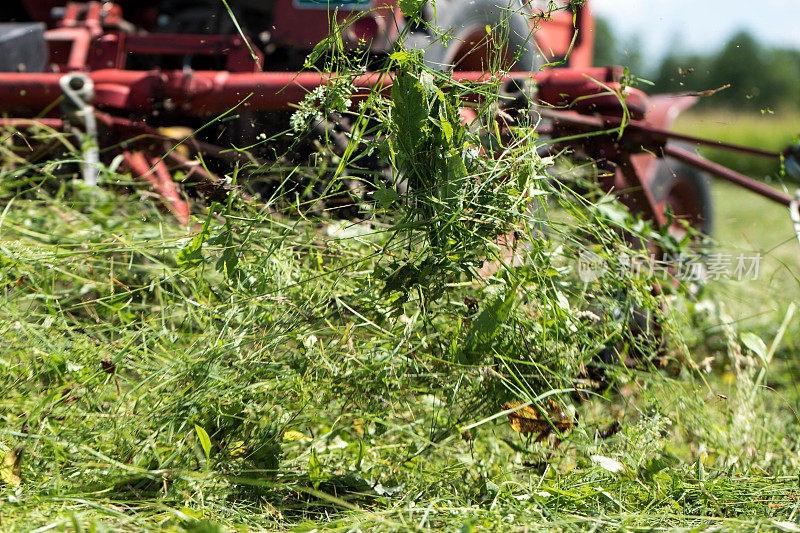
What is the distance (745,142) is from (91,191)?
1932cm

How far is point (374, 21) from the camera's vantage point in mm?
2068

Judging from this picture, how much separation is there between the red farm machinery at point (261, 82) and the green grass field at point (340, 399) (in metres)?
0.28

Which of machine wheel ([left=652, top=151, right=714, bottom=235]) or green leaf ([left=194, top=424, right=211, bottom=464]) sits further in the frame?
machine wheel ([left=652, top=151, right=714, bottom=235])

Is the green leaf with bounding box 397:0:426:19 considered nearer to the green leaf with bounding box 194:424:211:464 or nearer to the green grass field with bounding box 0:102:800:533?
the green grass field with bounding box 0:102:800:533

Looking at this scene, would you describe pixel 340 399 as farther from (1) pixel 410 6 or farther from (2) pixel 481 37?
(2) pixel 481 37

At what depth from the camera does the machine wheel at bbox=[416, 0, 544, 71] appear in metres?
1.50

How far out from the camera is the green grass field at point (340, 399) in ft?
4.29

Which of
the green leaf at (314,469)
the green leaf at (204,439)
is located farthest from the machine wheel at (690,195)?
the green leaf at (204,439)

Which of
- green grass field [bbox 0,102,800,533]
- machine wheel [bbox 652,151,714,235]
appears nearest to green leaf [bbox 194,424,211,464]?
green grass field [bbox 0,102,800,533]

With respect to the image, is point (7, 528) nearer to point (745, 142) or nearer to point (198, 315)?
point (198, 315)

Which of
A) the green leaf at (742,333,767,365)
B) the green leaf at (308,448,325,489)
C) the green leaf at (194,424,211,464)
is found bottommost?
the green leaf at (308,448,325,489)

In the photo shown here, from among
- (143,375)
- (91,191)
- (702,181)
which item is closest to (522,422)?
(143,375)

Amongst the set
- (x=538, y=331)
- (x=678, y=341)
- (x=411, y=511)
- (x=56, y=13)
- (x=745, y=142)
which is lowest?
(x=745, y=142)

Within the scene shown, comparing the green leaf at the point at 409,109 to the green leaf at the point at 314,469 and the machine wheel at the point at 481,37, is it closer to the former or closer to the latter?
the machine wheel at the point at 481,37
